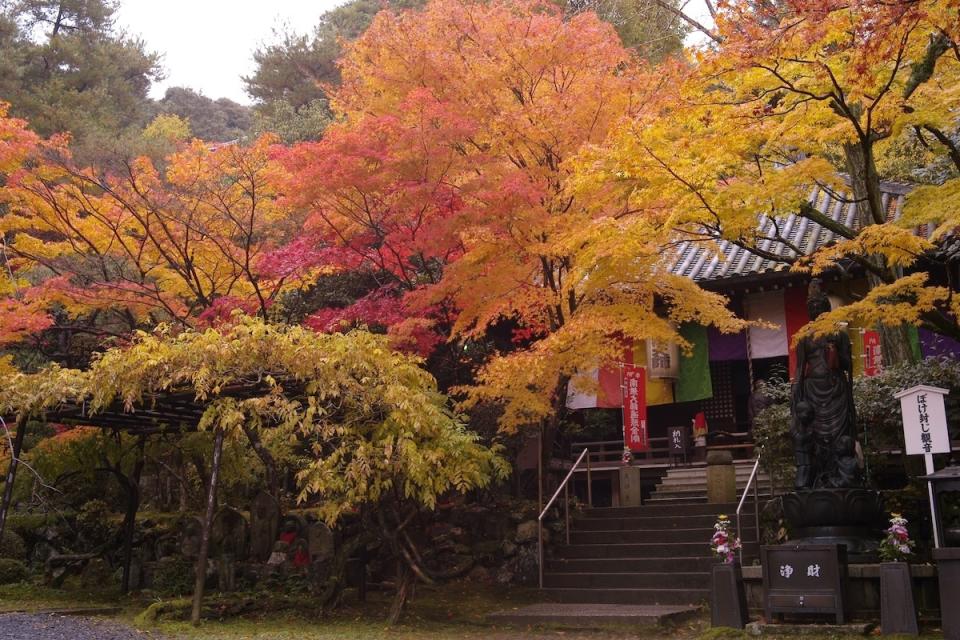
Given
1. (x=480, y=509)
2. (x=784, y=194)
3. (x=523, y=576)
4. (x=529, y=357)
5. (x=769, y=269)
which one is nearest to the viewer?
(x=784, y=194)

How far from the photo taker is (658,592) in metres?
12.4

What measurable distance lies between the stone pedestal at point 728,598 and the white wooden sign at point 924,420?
2.59 meters

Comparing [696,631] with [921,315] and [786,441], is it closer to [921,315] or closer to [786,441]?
[786,441]

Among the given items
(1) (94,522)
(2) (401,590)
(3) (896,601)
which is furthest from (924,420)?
(1) (94,522)

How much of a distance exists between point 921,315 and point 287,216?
35.0 ft

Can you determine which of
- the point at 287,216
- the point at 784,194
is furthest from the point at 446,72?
the point at 784,194

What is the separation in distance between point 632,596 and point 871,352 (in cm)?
720

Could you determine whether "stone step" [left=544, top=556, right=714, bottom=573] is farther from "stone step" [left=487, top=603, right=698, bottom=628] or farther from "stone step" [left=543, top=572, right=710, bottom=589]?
"stone step" [left=487, top=603, right=698, bottom=628]

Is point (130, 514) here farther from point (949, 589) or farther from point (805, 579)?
point (949, 589)

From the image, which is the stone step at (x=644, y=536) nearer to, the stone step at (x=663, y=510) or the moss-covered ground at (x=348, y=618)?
the stone step at (x=663, y=510)

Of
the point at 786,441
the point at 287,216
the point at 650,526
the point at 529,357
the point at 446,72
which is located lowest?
the point at 650,526

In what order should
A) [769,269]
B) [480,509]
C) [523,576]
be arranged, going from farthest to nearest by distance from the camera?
[769,269] → [480,509] → [523,576]

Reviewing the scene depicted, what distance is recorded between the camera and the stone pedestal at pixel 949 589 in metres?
8.27

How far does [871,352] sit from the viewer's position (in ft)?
53.2
